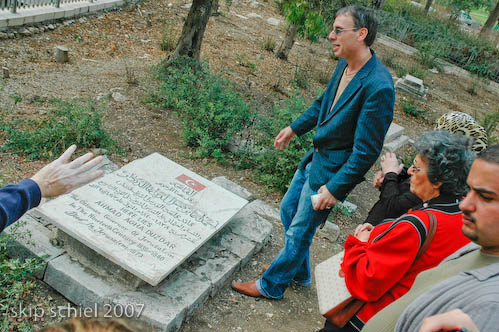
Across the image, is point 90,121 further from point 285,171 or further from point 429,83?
point 429,83

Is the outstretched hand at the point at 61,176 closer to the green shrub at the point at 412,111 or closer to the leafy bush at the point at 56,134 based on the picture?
the leafy bush at the point at 56,134

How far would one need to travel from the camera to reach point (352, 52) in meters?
2.47

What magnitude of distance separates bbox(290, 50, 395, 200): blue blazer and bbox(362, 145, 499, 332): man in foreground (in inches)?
37.8

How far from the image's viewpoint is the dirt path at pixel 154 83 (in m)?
3.03

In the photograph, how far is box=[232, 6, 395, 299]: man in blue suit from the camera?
233cm

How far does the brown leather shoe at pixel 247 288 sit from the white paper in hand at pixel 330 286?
0.86 metres

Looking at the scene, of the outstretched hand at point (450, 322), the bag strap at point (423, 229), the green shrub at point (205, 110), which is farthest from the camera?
the green shrub at point (205, 110)

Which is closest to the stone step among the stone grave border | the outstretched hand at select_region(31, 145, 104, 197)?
the stone grave border

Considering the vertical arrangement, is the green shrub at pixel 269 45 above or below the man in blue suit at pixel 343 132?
below

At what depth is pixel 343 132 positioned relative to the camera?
2.50 metres

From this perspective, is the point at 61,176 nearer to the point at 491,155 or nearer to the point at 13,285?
the point at 13,285

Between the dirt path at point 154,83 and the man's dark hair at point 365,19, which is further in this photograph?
the dirt path at point 154,83

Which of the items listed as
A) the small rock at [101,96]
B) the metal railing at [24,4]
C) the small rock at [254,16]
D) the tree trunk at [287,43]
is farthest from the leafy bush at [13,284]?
the small rock at [254,16]

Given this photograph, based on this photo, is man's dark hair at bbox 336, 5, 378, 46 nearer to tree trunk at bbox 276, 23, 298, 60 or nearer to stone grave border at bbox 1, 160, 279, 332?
stone grave border at bbox 1, 160, 279, 332
